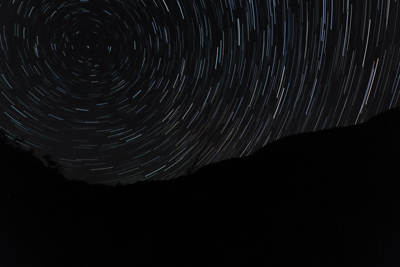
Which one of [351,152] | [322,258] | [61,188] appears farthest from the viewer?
[351,152]

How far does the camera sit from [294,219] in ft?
9.75

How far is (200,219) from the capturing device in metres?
2.75

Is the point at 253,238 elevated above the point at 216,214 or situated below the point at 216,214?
below

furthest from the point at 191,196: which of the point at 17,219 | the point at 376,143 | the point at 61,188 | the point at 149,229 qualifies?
the point at 376,143

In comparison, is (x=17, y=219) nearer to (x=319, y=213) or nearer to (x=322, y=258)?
(x=322, y=258)

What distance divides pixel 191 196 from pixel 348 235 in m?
1.93

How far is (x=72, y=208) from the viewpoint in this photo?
2.68 m

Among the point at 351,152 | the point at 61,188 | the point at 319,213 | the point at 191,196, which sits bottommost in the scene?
the point at 319,213

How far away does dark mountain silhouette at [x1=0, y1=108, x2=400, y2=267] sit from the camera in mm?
2438

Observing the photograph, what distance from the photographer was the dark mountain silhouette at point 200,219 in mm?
2438

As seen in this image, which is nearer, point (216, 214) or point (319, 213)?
point (216, 214)

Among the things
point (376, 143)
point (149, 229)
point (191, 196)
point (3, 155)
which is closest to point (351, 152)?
point (376, 143)

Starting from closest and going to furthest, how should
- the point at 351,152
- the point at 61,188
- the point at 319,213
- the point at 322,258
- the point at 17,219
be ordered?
the point at 17,219, the point at 322,258, the point at 61,188, the point at 319,213, the point at 351,152

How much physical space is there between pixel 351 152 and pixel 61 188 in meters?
4.56
